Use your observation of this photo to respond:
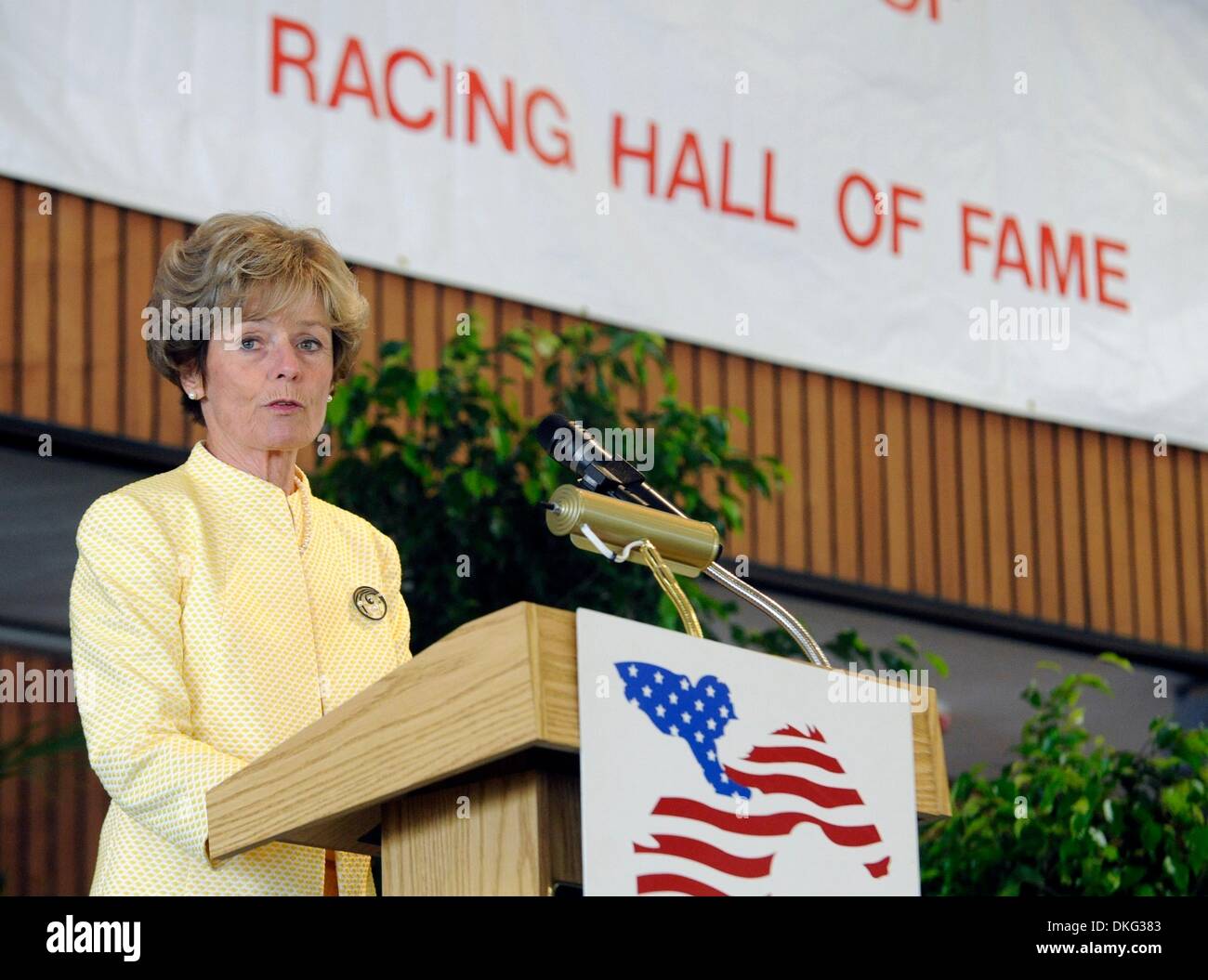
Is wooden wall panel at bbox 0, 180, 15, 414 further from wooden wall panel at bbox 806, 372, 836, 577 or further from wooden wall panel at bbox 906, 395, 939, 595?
wooden wall panel at bbox 906, 395, 939, 595

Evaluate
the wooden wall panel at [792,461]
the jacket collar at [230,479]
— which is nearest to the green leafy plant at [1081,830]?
the wooden wall panel at [792,461]

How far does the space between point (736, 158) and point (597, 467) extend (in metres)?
3.61

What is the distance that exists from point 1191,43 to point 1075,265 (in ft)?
3.47

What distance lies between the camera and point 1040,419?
6000mm

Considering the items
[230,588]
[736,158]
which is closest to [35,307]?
[736,158]

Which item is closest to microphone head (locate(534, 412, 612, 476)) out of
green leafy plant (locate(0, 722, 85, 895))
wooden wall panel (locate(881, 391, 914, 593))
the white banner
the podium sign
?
the podium sign

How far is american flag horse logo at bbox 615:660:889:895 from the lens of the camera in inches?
61.0

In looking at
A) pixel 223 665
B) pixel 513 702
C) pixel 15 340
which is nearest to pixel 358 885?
pixel 223 665

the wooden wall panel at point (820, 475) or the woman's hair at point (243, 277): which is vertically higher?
the wooden wall panel at point (820, 475)

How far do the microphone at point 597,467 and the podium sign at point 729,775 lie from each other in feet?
0.88

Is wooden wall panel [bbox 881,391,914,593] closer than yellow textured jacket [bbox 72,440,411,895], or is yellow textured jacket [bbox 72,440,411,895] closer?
yellow textured jacket [bbox 72,440,411,895]

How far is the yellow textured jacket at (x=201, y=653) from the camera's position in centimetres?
186

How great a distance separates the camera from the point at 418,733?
159cm

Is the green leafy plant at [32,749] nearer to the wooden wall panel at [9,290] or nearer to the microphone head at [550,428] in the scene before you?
the wooden wall panel at [9,290]
